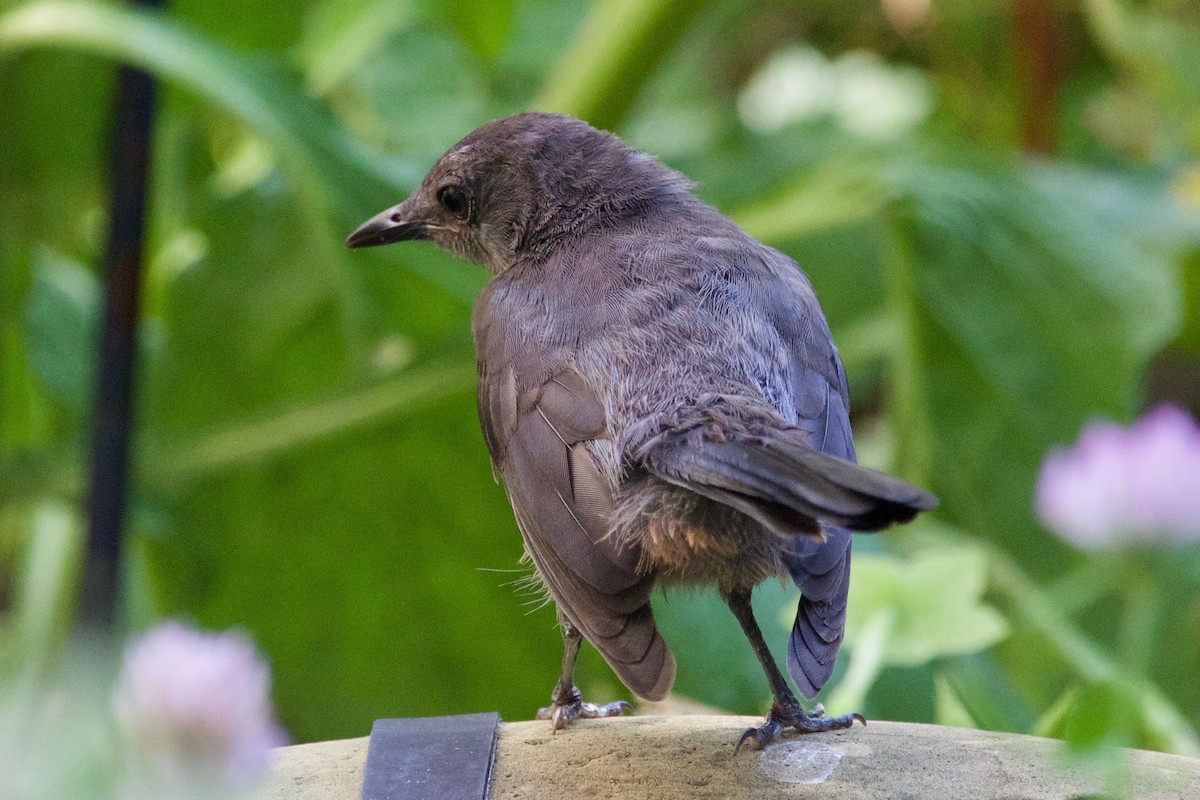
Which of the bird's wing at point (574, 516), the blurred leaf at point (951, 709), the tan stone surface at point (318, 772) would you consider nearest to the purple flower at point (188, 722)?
the tan stone surface at point (318, 772)

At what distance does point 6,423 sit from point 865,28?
4.01 m

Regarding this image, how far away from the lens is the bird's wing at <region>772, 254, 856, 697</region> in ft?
5.91

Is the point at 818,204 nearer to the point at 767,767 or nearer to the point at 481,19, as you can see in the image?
the point at 481,19

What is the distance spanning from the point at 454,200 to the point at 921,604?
43.2 inches

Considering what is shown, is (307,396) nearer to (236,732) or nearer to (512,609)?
(512,609)

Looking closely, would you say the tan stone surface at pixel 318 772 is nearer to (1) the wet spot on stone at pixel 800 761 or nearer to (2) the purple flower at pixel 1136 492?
(1) the wet spot on stone at pixel 800 761

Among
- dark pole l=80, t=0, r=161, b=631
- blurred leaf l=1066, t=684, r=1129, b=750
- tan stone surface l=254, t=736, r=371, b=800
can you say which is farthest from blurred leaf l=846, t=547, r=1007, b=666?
dark pole l=80, t=0, r=161, b=631

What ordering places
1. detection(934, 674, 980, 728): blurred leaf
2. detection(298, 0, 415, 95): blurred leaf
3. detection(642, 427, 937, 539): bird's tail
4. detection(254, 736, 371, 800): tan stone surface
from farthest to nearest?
1. detection(298, 0, 415, 95): blurred leaf
2. detection(934, 674, 980, 728): blurred leaf
3. detection(254, 736, 371, 800): tan stone surface
4. detection(642, 427, 937, 539): bird's tail

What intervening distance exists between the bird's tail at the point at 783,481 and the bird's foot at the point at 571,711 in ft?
1.74

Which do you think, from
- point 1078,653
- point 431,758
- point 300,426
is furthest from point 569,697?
point 300,426

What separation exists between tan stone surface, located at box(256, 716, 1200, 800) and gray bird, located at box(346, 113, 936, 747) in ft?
0.26

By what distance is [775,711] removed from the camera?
2047 mm

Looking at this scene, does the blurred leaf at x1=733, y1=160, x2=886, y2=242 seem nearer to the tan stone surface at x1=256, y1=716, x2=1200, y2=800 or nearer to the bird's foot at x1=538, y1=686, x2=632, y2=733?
the bird's foot at x1=538, y1=686, x2=632, y2=733

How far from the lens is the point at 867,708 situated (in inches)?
108
